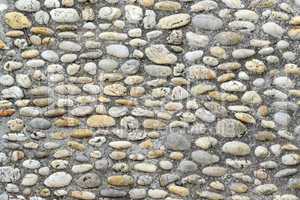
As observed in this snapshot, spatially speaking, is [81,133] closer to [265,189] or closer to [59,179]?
[59,179]

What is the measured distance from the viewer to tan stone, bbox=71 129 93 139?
152 inches

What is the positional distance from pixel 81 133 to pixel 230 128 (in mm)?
998

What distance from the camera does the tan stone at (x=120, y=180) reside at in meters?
3.87

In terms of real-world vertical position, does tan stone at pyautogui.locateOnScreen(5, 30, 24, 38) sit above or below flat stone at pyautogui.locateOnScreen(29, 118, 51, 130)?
above

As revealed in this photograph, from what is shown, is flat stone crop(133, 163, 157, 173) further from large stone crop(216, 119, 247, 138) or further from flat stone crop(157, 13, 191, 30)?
flat stone crop(157, 13, 191, 30)

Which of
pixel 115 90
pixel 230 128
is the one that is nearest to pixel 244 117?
pixel 230 128

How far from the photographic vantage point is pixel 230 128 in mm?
3848

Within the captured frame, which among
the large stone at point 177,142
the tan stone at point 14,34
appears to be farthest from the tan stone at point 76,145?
the tan stone at point 14,34

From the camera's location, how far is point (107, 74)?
3855 millimetres

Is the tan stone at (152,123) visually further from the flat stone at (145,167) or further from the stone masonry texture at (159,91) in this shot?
the flat stone at (145,167)

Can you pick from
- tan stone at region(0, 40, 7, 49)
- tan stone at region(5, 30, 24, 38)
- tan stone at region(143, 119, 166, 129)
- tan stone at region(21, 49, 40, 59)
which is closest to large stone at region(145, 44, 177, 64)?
tan stone at region(143, 119, 166, 129)

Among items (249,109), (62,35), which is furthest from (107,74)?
(249,109)

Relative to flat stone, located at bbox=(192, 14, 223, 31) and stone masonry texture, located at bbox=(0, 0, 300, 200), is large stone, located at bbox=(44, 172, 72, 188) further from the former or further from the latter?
flat stone, located at bbox=(192, 14, 223, 31)

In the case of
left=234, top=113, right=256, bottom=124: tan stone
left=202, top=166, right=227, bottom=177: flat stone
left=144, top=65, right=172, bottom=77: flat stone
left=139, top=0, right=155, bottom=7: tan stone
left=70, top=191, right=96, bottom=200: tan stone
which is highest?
left=139, top=0, right=155, bottom=7: tan stone
